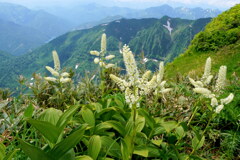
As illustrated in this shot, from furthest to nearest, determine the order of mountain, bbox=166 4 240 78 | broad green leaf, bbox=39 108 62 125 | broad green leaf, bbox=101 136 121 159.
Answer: mountain, bbox=166 4 240 78, broad green leaf, bbox=39 108 62 125, broad green leaf, bbox=101 136 121 159

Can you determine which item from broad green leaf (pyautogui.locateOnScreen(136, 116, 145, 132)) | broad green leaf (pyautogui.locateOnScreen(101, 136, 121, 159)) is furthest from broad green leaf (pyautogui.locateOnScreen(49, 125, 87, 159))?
broad green leaf (pyautogui.locateOnScreen(136, 116, 145, 132))

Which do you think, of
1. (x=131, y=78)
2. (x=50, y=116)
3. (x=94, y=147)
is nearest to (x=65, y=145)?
(x=94, y=147)

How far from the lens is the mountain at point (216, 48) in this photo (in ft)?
49.4

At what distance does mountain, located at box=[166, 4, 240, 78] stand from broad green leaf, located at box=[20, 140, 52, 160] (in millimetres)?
13083

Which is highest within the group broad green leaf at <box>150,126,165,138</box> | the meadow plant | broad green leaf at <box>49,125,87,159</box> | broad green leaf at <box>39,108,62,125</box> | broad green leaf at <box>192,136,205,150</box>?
the meadow plant

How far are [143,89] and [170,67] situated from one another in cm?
1534

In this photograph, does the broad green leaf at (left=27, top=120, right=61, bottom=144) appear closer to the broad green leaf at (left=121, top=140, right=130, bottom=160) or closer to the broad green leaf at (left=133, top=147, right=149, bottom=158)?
the broad green leaf at (left=121, top=140, right=130, bottom=160)

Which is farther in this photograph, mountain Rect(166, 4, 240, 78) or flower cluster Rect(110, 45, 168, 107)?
mountain Rect(166, 4, 240, 78)

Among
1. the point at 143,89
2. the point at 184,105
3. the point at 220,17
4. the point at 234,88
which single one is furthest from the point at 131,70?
the point at 220,17

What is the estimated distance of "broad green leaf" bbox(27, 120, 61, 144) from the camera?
2314 millimetres

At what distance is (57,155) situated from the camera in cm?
235

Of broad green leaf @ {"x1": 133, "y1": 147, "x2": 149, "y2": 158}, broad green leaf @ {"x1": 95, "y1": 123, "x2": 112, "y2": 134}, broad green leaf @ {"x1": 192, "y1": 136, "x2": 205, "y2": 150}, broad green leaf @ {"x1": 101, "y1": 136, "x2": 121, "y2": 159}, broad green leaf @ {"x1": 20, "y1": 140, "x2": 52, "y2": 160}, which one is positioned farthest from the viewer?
broad green leaf @ {"x1": 192, "y1": 136, "x2": 205, "y2": 150}

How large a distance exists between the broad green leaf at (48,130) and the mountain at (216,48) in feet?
41.9

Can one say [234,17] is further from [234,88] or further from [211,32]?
[234,88]
